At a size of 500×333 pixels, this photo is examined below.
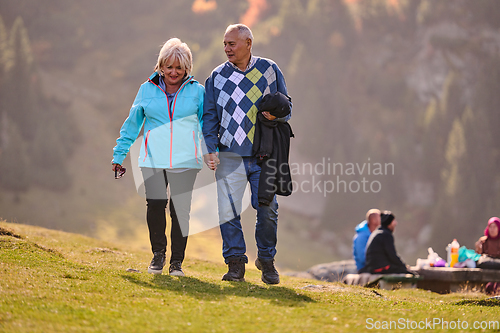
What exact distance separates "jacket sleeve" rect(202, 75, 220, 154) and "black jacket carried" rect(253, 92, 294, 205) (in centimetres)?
36

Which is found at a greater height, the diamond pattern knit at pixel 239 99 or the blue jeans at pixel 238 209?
the diamond pattern knit at pixel 239 99

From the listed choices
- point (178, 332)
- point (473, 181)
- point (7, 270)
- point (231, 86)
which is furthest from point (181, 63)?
point (473, 181)

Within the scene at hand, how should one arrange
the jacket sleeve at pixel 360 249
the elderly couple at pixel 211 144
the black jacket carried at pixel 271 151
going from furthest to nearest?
the jacket sleeve at pixel 360 249 < the elderly couple at pixel 211 144 < the black jacket carried at pixel 271 151

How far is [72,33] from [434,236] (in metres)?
42.0

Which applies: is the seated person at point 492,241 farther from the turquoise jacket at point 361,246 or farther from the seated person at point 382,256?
the turquoise jacket at point 361,246

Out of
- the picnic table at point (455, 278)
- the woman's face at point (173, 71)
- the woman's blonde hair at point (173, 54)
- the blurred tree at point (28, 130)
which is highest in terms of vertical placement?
the blurred tree at point (28, 130)

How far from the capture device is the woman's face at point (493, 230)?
25.3ft

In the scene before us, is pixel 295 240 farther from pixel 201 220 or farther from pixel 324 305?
pixel 324 305

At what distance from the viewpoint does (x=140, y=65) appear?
50.2 m

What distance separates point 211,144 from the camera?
3.94 meters

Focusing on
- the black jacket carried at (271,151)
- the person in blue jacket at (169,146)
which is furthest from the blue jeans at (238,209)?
the person in blue jacket at (169,146)

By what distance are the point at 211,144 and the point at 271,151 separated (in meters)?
0.52

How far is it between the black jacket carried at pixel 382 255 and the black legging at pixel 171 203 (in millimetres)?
4070

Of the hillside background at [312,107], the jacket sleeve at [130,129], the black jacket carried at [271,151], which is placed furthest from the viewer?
the hillside background at [312,107]
